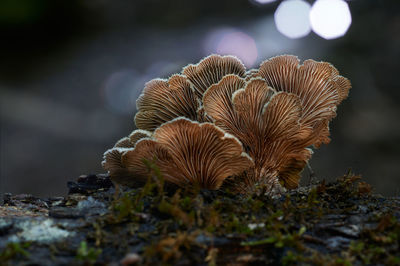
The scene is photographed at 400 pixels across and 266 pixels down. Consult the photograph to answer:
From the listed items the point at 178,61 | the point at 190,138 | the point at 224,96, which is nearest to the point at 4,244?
the point at 190,138

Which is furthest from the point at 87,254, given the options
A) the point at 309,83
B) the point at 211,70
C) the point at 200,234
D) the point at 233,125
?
the point at 309,83

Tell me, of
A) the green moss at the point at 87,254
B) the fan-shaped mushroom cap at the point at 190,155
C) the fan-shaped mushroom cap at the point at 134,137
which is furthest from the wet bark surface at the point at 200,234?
the fan-shaped mushroom cap at the point at 134,137

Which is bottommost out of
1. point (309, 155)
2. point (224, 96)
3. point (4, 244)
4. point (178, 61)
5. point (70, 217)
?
point (4, 244)

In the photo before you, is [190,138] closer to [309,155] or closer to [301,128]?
[301,128]

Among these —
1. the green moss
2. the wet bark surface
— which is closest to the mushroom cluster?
the wet bark surface

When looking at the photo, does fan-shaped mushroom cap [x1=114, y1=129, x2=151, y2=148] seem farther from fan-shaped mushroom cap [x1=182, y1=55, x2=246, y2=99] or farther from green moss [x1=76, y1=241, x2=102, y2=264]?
green moss [x1=76, y1=241, x2=102, y2=264]

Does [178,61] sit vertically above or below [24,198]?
above

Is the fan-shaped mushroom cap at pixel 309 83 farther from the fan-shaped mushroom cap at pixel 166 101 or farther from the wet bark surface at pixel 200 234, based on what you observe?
the wet bark surface at pixel 200 234

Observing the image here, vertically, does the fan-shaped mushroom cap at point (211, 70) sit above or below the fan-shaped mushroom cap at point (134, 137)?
above
